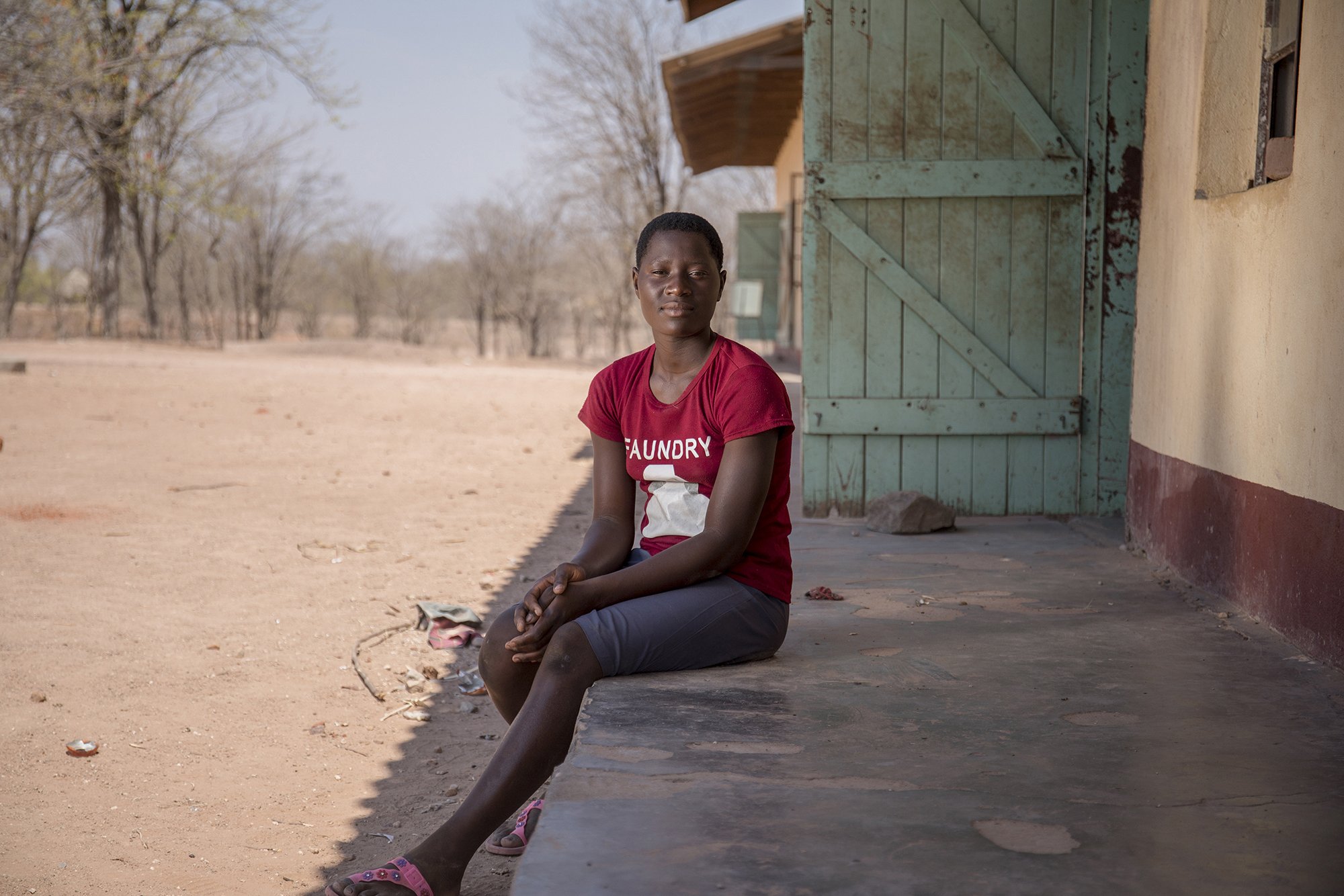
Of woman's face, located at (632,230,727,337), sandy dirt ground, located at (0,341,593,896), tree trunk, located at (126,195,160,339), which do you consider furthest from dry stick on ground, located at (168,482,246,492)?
tree trunk, located at (126,195,160,339)

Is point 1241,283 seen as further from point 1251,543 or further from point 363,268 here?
point 363,268

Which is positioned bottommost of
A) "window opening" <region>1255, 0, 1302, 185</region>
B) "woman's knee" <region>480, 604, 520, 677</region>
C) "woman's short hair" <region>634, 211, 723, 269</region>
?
"woman's knee" <region>480, 604, 520, 677</region>

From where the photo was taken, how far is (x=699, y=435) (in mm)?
2863

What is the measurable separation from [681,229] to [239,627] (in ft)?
10.2

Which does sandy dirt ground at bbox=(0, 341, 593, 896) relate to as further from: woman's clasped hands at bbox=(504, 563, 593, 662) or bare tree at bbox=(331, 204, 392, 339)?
bare tree at bbox=(331, 204, 392, 339)

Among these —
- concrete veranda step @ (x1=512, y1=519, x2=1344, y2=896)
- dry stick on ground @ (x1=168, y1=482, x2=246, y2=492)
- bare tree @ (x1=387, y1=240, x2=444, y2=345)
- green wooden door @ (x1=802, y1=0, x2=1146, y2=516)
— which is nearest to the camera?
concrete veranda step @ (x1=512, y1=519, x2=1344, y2=896)

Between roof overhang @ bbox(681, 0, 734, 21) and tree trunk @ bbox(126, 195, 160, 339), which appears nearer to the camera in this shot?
roof overhang @ bbox(681, 0, 734, 21)

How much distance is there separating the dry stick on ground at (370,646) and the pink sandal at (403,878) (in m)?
2.14

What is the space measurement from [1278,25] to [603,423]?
8.32ft

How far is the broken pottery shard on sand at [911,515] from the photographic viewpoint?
5461mm

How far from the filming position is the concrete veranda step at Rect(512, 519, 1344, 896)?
1882 mm

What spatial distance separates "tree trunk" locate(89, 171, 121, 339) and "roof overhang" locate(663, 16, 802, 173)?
10.8 metres

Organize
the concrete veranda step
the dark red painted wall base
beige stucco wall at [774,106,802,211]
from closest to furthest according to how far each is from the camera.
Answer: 1. the concrete veranda step
2. the dark red painted wall base
3. beige stucco wall at [774,106,802,211]

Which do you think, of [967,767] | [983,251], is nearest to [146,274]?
[983,251]
